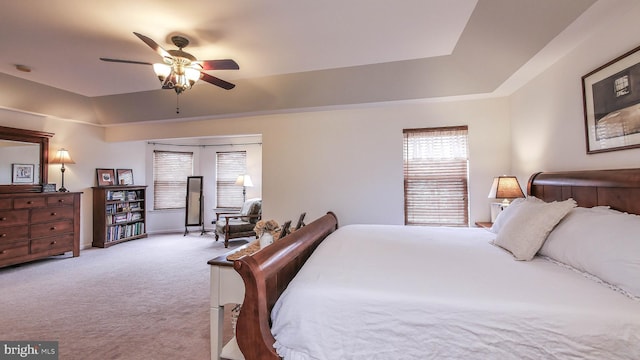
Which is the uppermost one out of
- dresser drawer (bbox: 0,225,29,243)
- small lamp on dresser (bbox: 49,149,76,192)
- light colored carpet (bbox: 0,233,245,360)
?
small lamp on dresser (bbox: 49,149,76,192)

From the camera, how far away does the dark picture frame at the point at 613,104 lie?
5.24ft

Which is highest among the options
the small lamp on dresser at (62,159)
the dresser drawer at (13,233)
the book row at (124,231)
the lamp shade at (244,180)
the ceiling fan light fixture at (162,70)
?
the ceiling fan light fixture at (162,70)

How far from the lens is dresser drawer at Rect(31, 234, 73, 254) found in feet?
12.2

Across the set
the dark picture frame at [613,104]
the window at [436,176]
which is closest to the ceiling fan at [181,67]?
the window at [436,176]

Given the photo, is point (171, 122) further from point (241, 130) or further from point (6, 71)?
point (6, 71)

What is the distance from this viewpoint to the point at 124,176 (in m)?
5.40

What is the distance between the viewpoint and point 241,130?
428cm

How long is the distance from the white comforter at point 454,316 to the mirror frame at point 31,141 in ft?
16.6

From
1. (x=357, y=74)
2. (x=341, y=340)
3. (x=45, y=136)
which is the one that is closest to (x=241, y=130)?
(x=357, y=74)

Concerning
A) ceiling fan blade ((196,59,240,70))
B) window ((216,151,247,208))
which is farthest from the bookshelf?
ceiling fan blade ((196,59,240,70))

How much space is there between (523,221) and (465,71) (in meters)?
1.87

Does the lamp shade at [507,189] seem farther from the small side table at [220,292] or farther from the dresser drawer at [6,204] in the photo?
the dresser drawer at [6,204]

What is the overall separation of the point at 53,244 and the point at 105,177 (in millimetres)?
1554

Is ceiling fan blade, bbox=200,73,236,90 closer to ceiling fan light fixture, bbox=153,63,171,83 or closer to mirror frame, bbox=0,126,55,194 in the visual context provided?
ceiling fan light fixture, bbox=153,63,171,83
